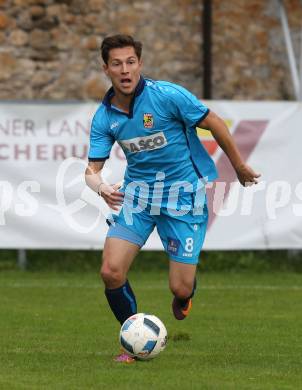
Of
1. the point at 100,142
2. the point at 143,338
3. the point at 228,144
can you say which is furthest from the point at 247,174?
the point at 143,338

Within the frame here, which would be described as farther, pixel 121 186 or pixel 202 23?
pixel 202 23

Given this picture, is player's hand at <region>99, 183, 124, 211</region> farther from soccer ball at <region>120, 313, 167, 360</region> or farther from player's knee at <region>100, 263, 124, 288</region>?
soccer ball at <region>120, 313, 167, 360</region>

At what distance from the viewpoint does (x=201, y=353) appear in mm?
9031

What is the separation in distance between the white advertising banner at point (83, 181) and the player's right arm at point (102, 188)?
566 centimetres

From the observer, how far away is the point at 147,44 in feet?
62.6

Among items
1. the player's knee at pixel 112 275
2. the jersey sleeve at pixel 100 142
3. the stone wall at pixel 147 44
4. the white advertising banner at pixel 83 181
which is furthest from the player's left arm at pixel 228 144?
the stone wall at pixel 147 44

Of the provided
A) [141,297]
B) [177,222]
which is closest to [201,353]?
[177,222]

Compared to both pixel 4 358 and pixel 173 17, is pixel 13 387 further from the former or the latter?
pixel 173 17

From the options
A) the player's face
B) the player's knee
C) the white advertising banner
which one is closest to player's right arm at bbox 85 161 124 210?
the player's knee

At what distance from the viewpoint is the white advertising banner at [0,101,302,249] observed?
14633 millimetres

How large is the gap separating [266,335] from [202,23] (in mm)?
9734

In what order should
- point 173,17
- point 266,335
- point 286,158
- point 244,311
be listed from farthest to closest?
A: point 173,17, point 286,158, point 244,311, point 266,335

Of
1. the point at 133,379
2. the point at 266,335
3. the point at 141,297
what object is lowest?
the point at 141,297

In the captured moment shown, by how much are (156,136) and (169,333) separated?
7.36ft
